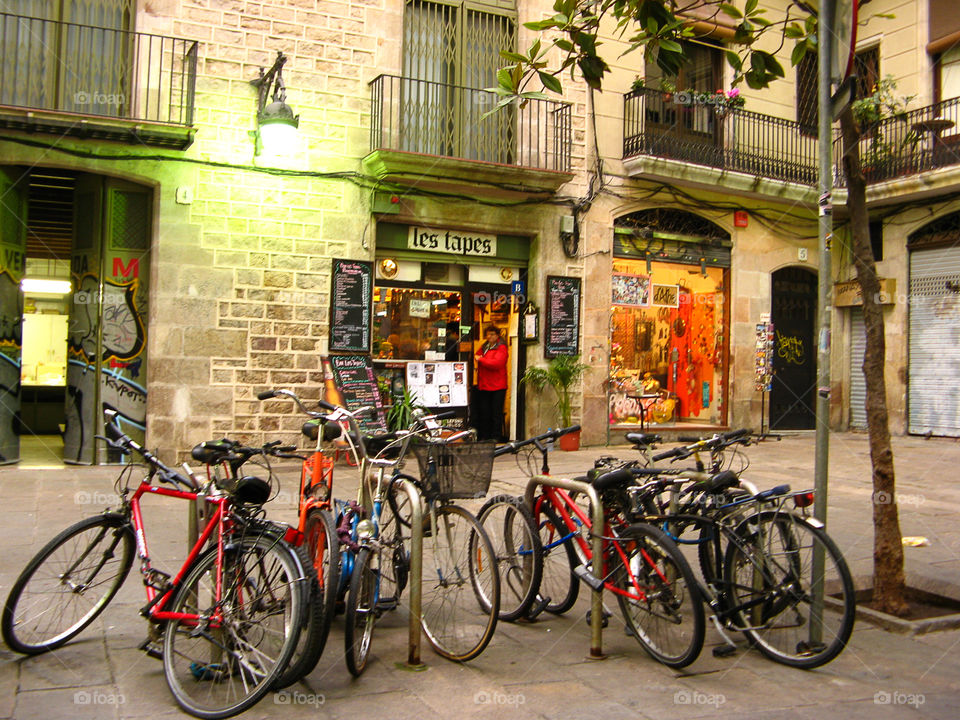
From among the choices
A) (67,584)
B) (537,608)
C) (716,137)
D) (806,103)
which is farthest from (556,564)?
(806,103)

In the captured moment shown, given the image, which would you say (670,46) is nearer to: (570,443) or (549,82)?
(549,82)

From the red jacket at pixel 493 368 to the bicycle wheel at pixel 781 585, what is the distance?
8103 mm

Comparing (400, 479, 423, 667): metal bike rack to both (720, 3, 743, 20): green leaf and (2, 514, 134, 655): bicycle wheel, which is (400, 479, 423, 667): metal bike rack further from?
(720, 3, 743, 20): green leaf

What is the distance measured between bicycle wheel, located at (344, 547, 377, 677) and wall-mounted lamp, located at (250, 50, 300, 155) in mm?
7584

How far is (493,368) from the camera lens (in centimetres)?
1248

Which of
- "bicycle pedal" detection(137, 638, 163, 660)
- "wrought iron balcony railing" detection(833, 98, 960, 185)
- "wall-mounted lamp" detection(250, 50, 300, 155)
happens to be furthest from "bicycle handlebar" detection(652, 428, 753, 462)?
"wrought iron balcony railing" detection(833, 98, 960, 185)

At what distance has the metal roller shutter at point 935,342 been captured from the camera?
48.6ft

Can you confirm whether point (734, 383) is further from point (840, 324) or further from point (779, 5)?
point (779, 5)

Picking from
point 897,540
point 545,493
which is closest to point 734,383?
point 897,540

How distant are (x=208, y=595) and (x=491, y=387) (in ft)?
29.5

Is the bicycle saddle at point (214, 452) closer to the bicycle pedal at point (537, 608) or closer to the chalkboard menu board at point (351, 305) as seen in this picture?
the bicycle pedal at point (537, 608)

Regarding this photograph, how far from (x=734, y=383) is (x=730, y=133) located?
14.6ft

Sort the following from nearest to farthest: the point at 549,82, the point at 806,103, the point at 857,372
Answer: the point at 549,82
the point at 806,103
the point at 857,372

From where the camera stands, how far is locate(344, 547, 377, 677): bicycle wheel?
3.82m
